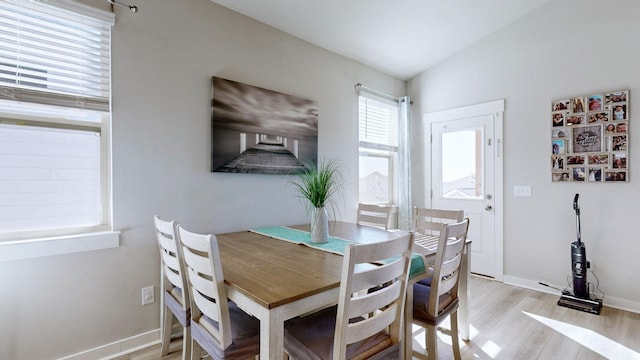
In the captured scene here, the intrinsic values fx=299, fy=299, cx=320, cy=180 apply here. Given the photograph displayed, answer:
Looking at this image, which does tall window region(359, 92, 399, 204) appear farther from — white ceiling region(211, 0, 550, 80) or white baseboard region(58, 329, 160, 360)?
white baseboard region(58, 329, 160, 360)

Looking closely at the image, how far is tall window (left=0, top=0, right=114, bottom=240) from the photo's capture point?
1746 millimetres

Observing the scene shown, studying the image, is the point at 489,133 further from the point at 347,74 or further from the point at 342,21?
the point at 342,21

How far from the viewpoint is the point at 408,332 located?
1.60m

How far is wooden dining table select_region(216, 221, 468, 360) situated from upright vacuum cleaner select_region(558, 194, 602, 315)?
7.32 feet

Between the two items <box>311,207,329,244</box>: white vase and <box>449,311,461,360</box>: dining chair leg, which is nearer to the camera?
<box>449,311,461,360</box>: dining chair leg

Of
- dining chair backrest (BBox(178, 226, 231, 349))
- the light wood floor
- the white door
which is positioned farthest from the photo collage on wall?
dining chair backrest (BBox(178, 226, 231, 349))

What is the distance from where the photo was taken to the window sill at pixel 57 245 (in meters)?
1.68

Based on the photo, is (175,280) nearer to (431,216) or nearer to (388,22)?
(431,216)

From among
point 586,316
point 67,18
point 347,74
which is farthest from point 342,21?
point 586,316

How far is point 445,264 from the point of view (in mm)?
1632

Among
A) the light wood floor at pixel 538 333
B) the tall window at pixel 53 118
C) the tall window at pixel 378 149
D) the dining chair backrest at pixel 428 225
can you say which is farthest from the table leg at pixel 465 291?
the tall window at pixel 53 118

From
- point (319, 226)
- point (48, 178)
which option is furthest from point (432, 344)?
point (48, 178)

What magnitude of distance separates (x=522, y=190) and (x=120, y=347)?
13.2ft

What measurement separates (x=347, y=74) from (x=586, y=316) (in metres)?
3.32
